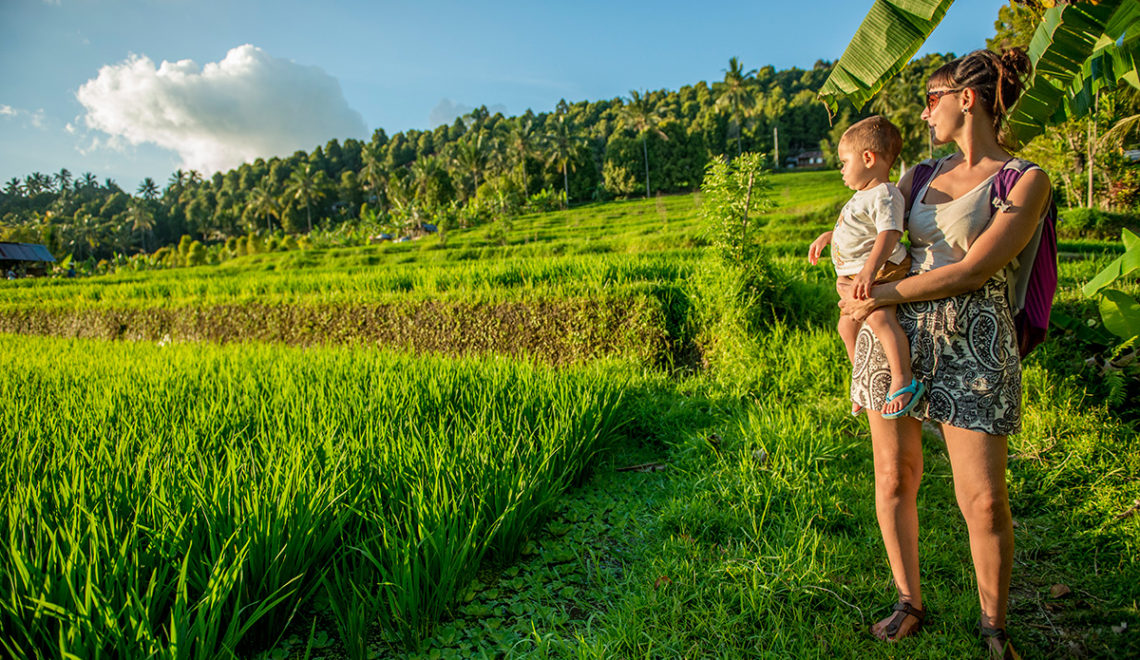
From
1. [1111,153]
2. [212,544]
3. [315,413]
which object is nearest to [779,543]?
[212,544]

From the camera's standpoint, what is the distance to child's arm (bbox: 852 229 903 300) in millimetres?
1683

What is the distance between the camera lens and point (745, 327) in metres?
4.81

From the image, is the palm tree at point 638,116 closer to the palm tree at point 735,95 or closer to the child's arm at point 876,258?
the palm tree at point 735,95

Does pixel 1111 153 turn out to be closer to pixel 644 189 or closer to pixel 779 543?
pixel 779 543

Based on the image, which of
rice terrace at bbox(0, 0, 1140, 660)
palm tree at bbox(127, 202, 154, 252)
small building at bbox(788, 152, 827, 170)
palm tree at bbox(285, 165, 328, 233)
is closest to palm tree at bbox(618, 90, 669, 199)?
small building at bbox(788, 152, 827, 170)

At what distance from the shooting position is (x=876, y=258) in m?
1.70

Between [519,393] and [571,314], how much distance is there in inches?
76.9

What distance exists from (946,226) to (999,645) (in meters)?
1.28

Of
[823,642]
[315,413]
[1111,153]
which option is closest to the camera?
[823,642]

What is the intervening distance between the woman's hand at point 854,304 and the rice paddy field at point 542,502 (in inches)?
40.7

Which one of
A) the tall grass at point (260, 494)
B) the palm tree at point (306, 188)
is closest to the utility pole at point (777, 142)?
the palm tree at point (306, 188)

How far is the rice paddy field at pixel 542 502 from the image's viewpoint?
5.80 ft

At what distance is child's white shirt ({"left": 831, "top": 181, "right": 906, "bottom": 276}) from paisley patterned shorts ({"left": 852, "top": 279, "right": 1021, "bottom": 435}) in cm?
23

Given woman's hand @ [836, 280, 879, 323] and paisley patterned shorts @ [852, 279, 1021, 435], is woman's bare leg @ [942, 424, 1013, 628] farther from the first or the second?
woman's hand @ [836, 280, 879, 323]
